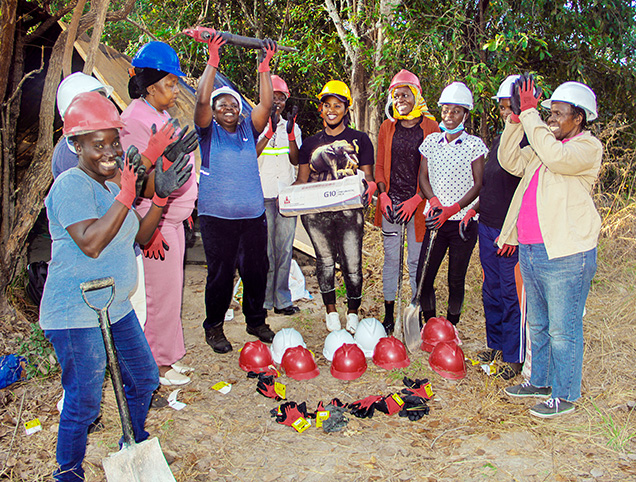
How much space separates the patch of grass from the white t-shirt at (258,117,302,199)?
317 centimetres

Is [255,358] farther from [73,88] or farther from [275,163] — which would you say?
[73,88]

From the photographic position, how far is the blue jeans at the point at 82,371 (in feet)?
7.23

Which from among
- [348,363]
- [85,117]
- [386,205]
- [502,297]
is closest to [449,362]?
[502,297]

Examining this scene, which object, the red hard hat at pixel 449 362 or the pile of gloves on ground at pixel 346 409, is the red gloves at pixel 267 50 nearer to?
the pile of gloves on ground at pixel 346 409

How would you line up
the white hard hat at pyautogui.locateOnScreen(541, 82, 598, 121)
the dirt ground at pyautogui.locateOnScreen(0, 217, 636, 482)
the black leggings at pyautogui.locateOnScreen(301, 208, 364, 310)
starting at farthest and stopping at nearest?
the black leggings at pyautogui.locateOnScreen(301, 208, 364, 310), the white hard hat at pyautogui.locateOnScreen(541, 82, 598, 121), the dirt ground at pyautogui.locateOnScreen(0, 217, 636, 482)

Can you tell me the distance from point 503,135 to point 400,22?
419cm

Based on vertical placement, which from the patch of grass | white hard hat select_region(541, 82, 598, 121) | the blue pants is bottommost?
the patch of grass

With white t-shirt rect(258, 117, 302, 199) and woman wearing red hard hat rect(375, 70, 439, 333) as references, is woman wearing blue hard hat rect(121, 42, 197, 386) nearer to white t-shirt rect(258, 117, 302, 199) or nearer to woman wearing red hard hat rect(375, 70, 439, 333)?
white t-shirt rect(258, 117, 302, 199)

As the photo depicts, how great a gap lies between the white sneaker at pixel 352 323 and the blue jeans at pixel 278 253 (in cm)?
83

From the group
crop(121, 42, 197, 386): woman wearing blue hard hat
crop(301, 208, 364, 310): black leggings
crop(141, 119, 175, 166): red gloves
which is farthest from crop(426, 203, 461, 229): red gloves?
crop(141, 119, 175, 166): red gloves

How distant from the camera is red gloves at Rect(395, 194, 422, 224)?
4137 mm

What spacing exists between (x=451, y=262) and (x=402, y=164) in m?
0.91

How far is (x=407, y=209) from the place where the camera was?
413cm

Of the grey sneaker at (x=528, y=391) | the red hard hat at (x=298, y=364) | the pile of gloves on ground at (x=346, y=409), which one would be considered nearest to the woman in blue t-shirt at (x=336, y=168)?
the red hard hat at (x=298, y=364)
